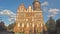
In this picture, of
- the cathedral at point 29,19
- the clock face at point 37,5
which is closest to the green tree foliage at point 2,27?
the cathedral at point 29,19

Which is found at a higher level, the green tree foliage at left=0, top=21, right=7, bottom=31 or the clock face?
the clock face

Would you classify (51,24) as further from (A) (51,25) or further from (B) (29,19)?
(B) (29,19)

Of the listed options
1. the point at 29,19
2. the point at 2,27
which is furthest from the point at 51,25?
the point at 2,27

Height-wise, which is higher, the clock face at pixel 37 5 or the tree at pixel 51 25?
the clock face at pixel 37 5

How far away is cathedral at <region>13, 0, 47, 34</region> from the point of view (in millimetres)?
9344

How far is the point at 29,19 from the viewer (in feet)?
30.9

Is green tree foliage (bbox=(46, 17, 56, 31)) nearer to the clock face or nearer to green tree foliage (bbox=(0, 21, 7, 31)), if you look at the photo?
the clock face

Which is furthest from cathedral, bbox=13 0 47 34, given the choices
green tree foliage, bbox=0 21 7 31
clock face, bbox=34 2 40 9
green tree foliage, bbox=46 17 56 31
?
green tree foliage, bbox=0 21 7 31

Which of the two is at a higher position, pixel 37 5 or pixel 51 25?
pixel 37 5

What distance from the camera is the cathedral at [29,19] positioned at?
30.7 feet

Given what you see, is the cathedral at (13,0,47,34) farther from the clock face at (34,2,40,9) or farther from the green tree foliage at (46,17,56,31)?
the green tree foliage at (46,17,56,31)

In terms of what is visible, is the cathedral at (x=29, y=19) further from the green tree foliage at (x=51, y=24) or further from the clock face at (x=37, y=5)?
the green tree foliage at (x=51, y=24)

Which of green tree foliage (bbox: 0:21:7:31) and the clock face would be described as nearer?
green tree foliage (bbox: 0:21:7:31)

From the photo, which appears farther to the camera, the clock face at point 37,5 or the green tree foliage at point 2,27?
the clock face at point 37,5
